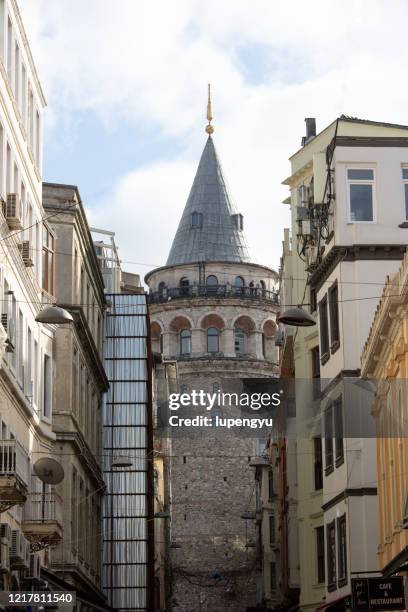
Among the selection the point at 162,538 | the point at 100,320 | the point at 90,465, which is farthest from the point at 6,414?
the point at 162,538

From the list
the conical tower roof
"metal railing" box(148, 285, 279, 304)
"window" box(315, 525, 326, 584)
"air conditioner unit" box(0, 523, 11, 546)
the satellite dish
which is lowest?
"air conditioner unit" box(0, 523, 11, 546)

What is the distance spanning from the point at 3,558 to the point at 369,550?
9.48 m

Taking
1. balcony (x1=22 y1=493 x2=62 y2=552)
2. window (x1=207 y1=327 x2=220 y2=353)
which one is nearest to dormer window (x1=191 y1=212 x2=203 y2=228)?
window (x1=207 y1=327 x2=220 y2=353)

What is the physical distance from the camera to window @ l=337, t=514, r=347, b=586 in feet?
118

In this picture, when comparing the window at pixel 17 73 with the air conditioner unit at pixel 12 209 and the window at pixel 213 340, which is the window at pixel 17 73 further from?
the window at pixel 213 340

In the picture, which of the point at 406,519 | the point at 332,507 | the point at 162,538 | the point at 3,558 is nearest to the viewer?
the point at 406,519

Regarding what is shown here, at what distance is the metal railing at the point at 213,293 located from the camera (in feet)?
348

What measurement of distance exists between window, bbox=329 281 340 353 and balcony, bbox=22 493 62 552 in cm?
774

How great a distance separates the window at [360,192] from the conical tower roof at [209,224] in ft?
234

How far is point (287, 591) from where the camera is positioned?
51.6 m

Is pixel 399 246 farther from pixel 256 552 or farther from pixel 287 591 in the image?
pixel 256 552

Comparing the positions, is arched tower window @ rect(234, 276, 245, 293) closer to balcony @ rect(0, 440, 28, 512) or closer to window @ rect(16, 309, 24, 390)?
window @ rect(16, 309, 24, 390)

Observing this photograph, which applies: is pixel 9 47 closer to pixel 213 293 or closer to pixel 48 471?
pixel 48 471

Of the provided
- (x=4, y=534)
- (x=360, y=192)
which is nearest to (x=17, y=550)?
(x=4, y=534)
